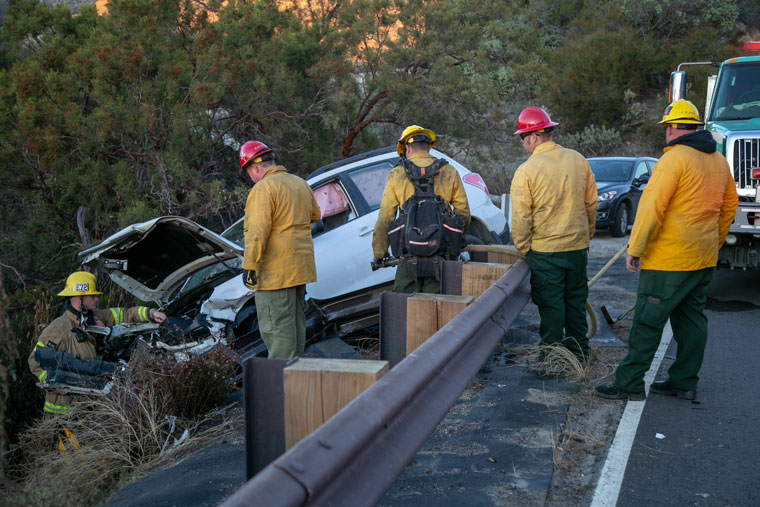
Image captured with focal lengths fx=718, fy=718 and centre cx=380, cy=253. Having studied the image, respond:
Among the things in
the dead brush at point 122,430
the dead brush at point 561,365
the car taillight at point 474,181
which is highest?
the car taillight at point 474,181

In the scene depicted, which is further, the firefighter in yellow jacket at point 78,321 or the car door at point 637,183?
the car door at point 637,183

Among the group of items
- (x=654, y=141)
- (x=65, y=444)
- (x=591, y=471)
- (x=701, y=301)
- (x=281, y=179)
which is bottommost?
(x=65, y=444)

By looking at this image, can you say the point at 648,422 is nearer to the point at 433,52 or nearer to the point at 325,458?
the point at 325,458

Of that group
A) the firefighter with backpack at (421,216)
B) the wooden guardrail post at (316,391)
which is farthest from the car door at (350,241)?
the wooden guardrail post at (316,391)

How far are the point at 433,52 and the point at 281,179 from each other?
8.53 meters

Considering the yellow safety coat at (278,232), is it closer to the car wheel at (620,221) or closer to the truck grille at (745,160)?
the truck grille at (745,160)

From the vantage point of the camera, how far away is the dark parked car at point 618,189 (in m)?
14.4

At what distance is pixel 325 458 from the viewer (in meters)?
1.82

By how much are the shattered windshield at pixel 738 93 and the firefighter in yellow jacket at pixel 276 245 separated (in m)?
6.56

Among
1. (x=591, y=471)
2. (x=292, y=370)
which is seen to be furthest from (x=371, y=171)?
(x=292, y=370)

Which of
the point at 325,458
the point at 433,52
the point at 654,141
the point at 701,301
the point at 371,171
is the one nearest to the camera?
the point at 325,458

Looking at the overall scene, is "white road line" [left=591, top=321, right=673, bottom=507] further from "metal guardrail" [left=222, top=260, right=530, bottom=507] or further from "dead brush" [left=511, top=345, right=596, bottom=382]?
"metal guardrail" [left=222, top=260, right=530, bottom=507]

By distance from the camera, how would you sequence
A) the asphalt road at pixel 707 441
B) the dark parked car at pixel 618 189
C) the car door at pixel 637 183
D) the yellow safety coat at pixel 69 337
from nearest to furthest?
1. the asphalt road at pixel 707 441
2. the yellow safety coat at pixel 69 337
3. the dark parked car at pixel 618 189
4. the car door at pixel 637 183

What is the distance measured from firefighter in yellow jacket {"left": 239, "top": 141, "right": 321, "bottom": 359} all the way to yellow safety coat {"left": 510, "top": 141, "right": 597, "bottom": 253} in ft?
5.52
